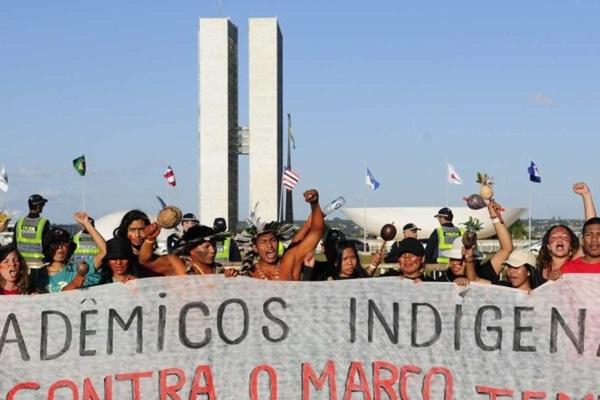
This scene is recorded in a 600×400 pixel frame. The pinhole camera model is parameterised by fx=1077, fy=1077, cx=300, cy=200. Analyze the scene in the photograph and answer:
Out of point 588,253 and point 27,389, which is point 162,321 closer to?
point 27,389

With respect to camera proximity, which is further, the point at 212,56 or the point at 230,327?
the point at 212,56

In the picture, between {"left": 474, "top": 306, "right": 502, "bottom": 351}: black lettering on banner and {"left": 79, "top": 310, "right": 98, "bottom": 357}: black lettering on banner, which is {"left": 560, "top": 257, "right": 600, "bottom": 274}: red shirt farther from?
{"left": 79, "top": 310, "right": 98, "bottom": 357}: black lettering on banner

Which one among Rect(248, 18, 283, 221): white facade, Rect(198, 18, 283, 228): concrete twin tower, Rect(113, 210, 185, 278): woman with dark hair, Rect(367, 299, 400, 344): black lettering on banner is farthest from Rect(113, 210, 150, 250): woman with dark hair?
Rect(248, 18, 283, 221): white facade

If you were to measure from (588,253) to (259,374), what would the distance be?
197 cm

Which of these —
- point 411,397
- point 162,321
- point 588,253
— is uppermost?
point 588,253

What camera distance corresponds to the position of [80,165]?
71.8 ft

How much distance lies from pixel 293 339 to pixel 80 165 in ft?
54.5

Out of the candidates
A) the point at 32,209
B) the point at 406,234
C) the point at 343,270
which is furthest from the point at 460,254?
the point at 32,209

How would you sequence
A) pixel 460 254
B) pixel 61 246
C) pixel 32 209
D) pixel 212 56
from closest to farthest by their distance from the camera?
pixel 460 254
pixel 61 246
pixel 32 209
pixel 212 56

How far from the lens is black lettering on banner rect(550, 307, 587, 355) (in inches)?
224

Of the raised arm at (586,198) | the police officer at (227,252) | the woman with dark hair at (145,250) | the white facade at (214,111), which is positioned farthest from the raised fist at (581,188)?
the white facade at (214,111)

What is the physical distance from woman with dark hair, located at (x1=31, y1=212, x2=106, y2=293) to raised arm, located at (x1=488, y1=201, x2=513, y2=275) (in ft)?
7.74

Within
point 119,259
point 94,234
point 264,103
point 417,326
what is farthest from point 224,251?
point 264,103

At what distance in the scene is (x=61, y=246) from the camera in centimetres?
713
